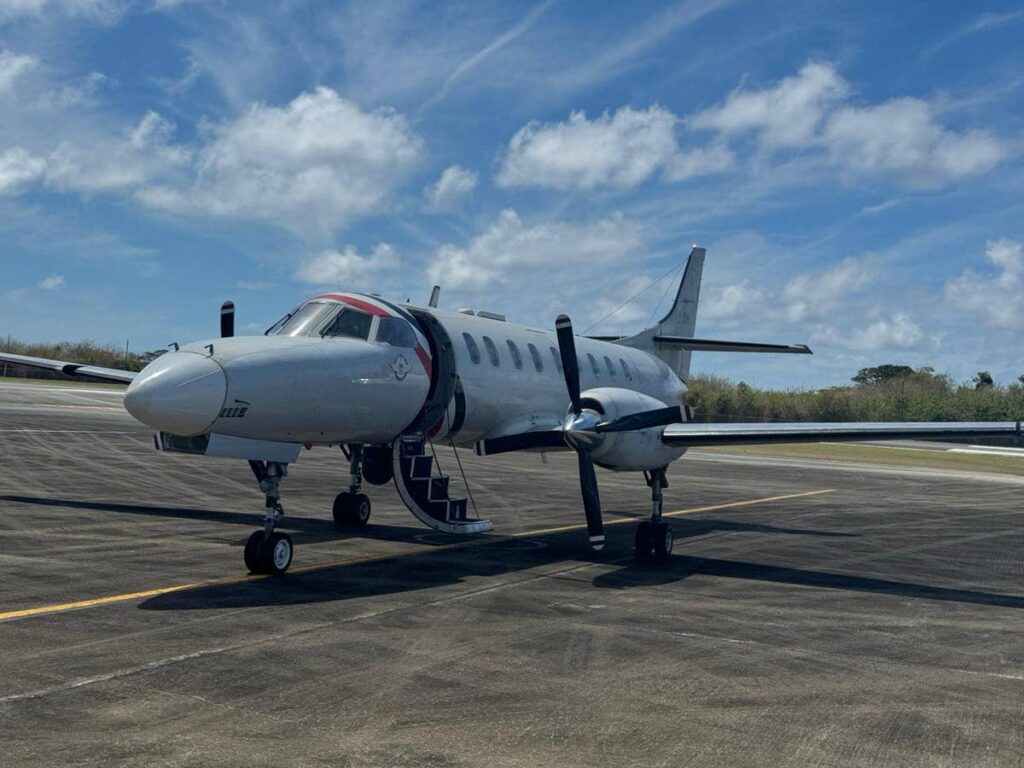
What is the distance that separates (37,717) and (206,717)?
104 cm

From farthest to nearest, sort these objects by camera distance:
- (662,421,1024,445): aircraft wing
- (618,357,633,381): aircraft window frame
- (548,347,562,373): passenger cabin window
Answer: (618,357,633,381): aircraft window frame → (548,347,562,373): passenger cabin window → (662,421,1024,445): aircraft wing

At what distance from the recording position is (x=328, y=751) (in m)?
5.89

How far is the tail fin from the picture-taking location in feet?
80.5

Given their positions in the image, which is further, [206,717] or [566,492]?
[566,492]

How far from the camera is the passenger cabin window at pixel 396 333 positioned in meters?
14.3

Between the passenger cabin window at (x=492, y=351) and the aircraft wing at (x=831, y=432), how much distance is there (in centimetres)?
315

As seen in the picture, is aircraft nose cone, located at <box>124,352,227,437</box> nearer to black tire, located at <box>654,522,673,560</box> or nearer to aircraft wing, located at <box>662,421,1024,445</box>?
black tire, located at <box>654,522,673,560</box>

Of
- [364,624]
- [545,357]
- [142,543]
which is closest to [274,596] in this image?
[364,624]

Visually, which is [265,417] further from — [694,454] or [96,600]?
[694,454]

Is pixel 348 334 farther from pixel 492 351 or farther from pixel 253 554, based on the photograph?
pixel 253 554

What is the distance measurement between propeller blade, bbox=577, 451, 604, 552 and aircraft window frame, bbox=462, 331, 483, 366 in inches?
103

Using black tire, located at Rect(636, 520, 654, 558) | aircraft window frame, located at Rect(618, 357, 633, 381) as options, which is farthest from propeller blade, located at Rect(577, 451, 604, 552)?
aircraft window frame, located at Rect(618, 357, 633, 381)

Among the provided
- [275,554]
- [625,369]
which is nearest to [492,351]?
[625,369]

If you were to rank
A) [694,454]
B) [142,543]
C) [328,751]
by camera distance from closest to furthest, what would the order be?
1. [328,751]
2. [142,543]
3. [694,454]
